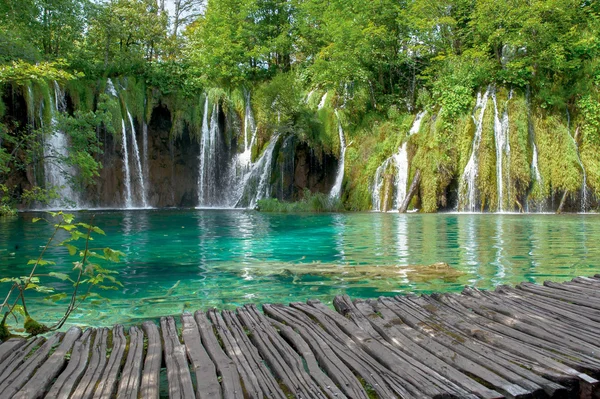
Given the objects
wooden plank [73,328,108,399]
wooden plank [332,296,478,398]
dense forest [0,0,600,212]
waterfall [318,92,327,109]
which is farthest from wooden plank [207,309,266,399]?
waterfall [318,92,327,109]

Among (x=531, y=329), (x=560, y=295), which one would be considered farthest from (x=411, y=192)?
(x=531, y=329)

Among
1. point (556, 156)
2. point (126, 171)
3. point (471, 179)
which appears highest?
point (126, 171)

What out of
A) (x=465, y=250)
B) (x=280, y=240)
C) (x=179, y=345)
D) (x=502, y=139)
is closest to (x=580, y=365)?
(x=179, y=345)

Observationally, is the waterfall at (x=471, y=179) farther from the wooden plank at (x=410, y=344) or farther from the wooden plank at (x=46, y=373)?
the wooden plank at (x=46, y=373)

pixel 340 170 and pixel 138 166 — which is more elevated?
pixel 138 166

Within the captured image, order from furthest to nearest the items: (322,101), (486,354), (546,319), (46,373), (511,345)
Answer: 1. (322,101)
2. (546,319)
3. (511,345)
4. (486,354)
5. (46,373)

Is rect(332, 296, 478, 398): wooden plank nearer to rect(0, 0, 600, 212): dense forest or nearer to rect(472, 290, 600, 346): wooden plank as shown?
rect(472, 290, 600, 346): wooden plank

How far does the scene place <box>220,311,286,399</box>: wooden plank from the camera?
232 centimetres

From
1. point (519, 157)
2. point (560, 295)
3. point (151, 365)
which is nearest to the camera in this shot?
point (151, 365)

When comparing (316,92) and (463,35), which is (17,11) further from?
(463,35)

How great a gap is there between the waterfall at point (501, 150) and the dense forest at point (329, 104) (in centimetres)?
5

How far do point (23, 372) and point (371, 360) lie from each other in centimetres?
192

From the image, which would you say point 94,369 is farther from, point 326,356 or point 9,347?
point 326,356

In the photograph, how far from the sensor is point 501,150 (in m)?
20.3
